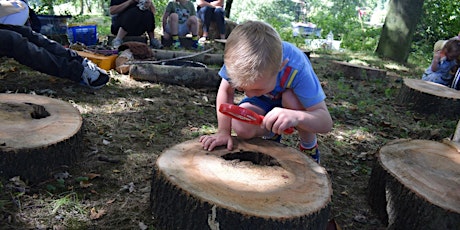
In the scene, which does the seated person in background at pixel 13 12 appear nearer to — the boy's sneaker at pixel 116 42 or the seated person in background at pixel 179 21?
the boy's sneaker at pixel 116 42

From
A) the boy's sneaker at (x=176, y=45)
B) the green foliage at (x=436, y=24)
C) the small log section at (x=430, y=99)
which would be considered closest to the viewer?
the small log section at (x=430, y=99)

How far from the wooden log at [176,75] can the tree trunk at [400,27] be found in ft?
16.6

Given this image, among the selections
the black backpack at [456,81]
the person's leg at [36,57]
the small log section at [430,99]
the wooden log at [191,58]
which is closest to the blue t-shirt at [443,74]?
the black backpack at [456,81]

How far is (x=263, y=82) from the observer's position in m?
1.68

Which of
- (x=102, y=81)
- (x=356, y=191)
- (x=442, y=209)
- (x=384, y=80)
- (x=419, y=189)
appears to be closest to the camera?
(x=442, y=209)

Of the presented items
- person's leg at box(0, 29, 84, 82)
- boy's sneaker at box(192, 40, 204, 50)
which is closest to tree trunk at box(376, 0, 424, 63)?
boy's sneaker at box(192, 40, 204, 50)

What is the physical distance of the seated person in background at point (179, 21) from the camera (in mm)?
6621

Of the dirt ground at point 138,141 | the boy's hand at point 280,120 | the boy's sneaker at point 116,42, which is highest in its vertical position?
the boy's hand at point 280,120

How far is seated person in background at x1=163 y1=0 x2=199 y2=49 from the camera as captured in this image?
21.7 ft

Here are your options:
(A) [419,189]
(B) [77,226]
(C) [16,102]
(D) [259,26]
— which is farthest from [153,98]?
(A) [419,189]

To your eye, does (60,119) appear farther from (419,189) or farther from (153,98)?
(419,189)

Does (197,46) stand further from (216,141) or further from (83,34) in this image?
(216,141)

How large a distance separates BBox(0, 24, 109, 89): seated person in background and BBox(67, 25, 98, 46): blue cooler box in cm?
180

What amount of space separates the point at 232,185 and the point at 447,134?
311 centimetres
